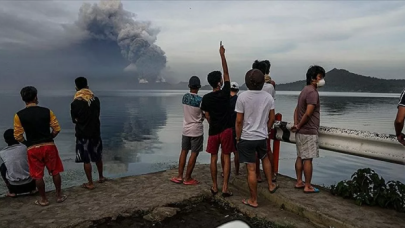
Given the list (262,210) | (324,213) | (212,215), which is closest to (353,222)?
(324,213)

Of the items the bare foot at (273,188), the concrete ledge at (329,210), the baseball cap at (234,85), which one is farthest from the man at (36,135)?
the concrete ledge at (329,210)

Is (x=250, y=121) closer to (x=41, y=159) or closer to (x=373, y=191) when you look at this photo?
(x=373, y=191)

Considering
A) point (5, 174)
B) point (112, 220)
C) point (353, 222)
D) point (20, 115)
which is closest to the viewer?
point (353, 222)

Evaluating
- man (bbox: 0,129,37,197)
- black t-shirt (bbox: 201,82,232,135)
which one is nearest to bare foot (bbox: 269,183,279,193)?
black t-shirt (bbox: 201,82,232,135)

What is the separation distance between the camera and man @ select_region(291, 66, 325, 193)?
15.3 feet

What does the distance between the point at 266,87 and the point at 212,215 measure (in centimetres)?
242

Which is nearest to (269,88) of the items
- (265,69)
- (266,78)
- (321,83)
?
(266,78)

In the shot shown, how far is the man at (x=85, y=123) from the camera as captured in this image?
525 cm

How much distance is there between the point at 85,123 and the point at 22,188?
146cm

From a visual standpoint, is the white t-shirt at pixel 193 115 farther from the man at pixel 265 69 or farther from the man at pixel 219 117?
the man at pixel 265 69

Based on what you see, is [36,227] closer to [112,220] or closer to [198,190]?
[112,220]

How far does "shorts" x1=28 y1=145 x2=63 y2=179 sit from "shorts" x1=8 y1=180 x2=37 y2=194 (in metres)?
0.63

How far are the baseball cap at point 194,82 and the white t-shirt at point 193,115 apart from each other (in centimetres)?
16

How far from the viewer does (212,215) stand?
4.33 metres
